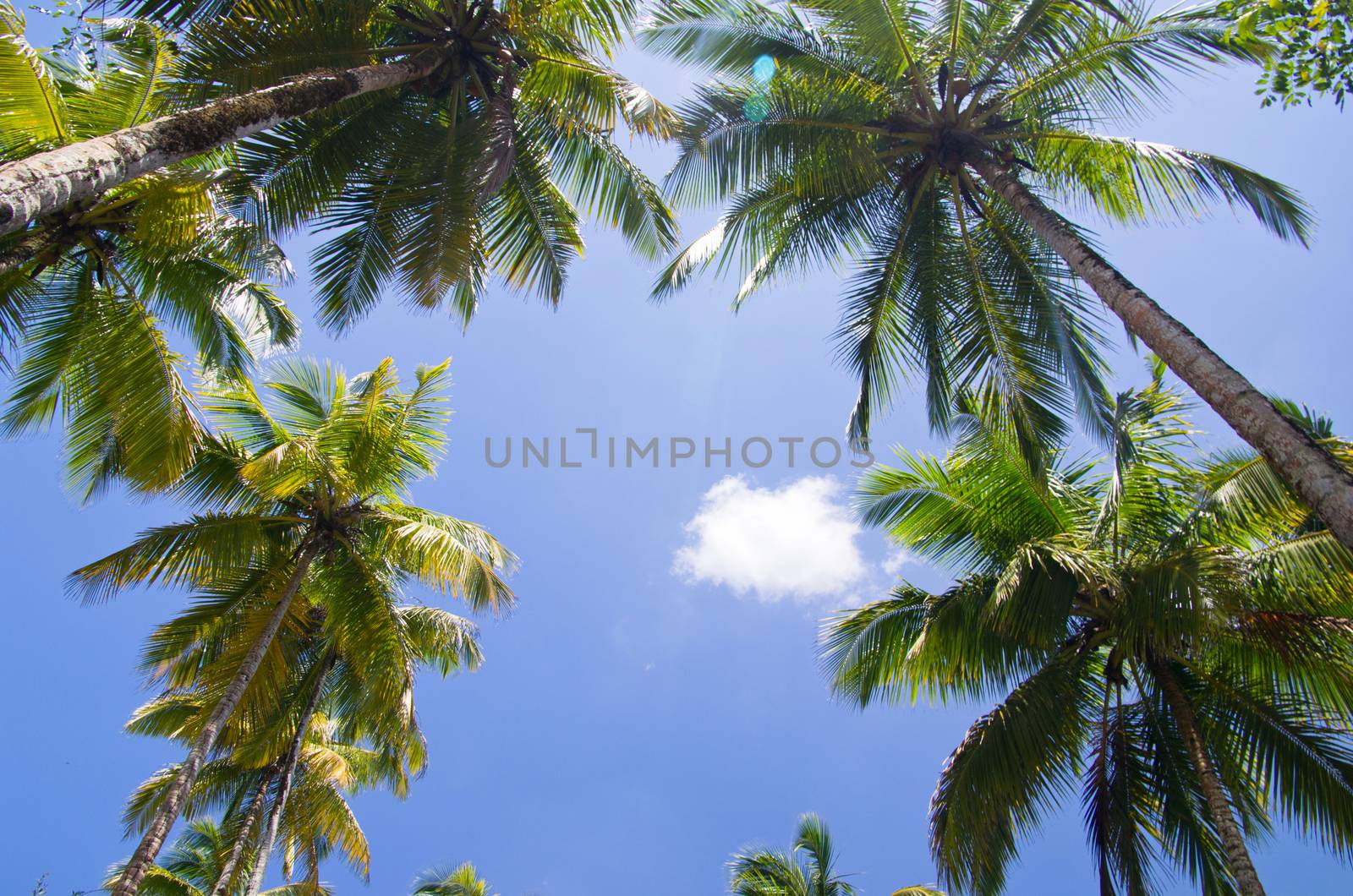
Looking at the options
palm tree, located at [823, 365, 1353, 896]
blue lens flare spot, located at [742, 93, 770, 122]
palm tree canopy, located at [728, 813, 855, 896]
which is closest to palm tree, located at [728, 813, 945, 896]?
palm tree canopy, located at [728, 813, 855, 896]

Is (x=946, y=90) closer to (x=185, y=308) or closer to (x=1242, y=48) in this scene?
(x=1242, y=48)

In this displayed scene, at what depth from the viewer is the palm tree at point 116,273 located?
6863 mm

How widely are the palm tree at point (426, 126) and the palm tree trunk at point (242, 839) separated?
7.76 metres

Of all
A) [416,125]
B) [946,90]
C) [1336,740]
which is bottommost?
[1336,740]

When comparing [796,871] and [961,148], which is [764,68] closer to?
[961,148]

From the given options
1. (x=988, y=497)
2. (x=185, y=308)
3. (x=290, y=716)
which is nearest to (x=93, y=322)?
(x=185, y=308)

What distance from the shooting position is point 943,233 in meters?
9.94

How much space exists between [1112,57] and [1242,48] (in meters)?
1.41

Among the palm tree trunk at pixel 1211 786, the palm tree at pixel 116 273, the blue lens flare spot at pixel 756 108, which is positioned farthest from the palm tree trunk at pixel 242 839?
the blue lens flare spot at pixel 756 108

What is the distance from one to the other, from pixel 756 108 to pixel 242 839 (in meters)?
12.2

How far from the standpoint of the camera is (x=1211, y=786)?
23.7ft

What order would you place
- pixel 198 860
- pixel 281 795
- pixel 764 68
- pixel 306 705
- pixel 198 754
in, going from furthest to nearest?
pixel 198 860 → pixel 306 705 → pixel 281 795 → pixel 764 68 → pixel 198 754

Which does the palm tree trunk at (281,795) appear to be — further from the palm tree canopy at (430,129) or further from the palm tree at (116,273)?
the palm tree canopy at (430,129)

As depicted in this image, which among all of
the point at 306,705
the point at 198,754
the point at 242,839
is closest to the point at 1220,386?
the point at 198,754
